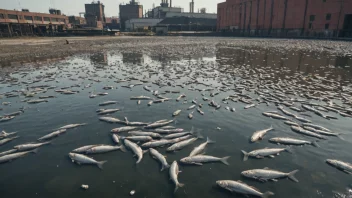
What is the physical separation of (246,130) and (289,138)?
154 centimetres

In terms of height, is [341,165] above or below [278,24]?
below

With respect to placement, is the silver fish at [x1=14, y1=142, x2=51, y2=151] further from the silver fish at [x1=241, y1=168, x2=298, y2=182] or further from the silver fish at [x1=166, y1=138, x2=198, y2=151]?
the silver fish at [x1=241, y1=168, x2=298, y2=182]

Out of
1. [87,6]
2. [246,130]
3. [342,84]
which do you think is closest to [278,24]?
[342,84]

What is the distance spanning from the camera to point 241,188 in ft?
16.8

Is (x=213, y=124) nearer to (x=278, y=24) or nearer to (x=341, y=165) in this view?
(x=341, y=165)

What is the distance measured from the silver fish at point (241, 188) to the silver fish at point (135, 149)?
2.61 meters

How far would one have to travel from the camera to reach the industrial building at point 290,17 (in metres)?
58.4

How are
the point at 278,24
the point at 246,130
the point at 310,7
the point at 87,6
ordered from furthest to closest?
1. the point at 87,6
2. the point at 278,24
3. the point at 310,7
4. the point at 246,130

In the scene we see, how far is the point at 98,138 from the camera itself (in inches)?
310

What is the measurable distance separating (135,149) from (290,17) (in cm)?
8078

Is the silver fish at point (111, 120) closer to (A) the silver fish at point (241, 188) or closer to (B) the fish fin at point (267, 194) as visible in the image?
(A) the silver fish at point (241, 188)

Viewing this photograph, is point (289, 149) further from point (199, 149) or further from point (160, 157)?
point (160, 157)

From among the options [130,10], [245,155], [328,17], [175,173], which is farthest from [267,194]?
[130,10]

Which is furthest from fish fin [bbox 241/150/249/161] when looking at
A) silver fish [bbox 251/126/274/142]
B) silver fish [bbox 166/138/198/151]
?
silver fish [bbox 166/138/198/151]
